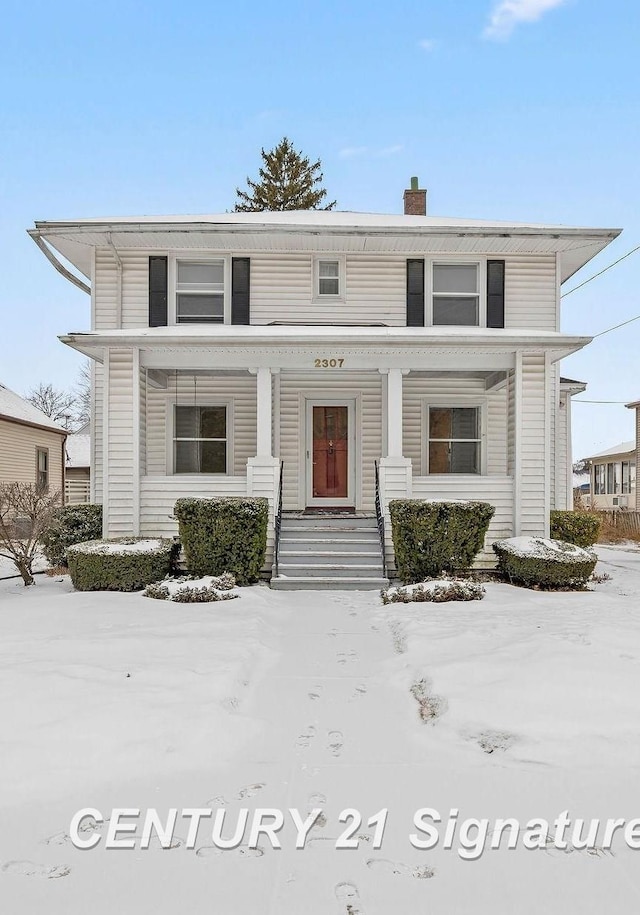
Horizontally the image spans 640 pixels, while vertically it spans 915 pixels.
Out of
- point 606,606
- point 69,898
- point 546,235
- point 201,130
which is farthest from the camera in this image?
point 201,130

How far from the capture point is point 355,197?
33781 mm

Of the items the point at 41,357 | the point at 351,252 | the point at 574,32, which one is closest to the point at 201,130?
the point at 574,32

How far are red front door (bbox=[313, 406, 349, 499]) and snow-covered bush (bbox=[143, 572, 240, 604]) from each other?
413cm

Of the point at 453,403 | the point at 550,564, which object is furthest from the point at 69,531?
the point at 550,564

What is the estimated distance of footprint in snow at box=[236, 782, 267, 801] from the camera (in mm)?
2957

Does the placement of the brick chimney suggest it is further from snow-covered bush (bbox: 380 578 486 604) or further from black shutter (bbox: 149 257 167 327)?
snow-covered bush (bbox: 380 578 486 604)

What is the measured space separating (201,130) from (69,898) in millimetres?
29072

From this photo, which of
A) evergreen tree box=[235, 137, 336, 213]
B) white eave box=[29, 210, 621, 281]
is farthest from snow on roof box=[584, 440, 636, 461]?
white eave box=[29, 210, 621, 281]

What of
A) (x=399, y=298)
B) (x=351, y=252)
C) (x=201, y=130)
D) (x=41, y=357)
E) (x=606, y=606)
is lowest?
(x=606, y=606)

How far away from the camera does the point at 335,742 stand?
359 centimetres

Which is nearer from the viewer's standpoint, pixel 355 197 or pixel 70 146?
pixel 70 146

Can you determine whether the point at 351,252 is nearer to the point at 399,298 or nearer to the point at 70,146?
the point at 399,298

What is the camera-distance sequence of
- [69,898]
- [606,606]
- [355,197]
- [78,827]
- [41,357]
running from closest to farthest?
[69,898] < [78,827] < [606,606] < [355,197] < [41,357]

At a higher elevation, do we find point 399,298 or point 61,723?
point 399,298
